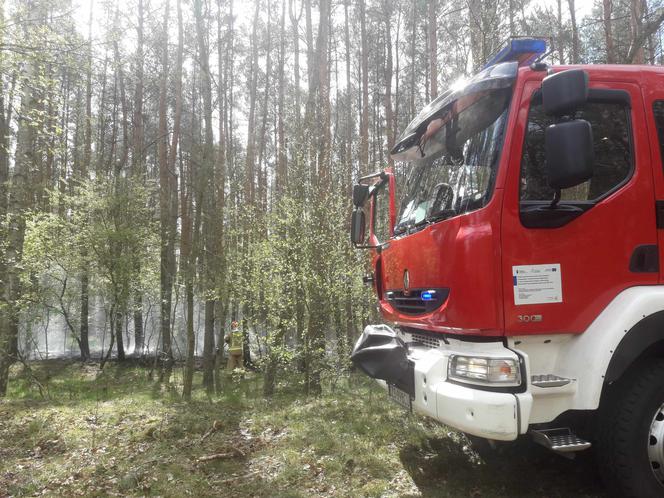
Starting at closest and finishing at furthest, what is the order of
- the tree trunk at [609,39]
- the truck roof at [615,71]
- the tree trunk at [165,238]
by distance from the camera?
the truck roof at [615,71] → the tree trunk at [609,39] → the tree trunk at [165,238]

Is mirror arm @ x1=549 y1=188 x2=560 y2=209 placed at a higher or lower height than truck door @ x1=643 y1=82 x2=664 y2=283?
lower

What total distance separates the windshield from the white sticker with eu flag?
1.65 feet

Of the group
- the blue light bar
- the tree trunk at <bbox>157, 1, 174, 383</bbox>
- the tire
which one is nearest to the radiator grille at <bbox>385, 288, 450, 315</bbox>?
the tire

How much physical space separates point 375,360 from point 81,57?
6.50 meters

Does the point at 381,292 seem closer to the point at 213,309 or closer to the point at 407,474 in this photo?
the point at 407,474

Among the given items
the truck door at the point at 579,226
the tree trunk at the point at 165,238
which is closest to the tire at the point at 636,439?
the truck door at the point at 579,226

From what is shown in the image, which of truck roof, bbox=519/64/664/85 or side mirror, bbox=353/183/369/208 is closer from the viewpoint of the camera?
truck roof, bbox=519/64/664/85

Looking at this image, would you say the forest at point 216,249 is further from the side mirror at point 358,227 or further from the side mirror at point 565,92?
the side mirror at point 565,92

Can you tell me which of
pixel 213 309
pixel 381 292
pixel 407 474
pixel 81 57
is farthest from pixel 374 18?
pixel 407 474

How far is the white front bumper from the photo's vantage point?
103 inches

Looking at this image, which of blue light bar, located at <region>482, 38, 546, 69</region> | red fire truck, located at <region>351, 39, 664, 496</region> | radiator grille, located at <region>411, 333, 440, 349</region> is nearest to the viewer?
red fire truck, located at <region>351, 39, 664, 496</region>

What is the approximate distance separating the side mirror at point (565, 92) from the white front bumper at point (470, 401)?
1.45 metres

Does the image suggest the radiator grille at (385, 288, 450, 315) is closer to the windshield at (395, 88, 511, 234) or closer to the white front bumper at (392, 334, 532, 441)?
the white front bumper at (392, 334, 532, 441)

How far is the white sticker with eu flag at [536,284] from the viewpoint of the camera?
2791 mm
